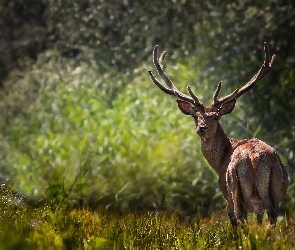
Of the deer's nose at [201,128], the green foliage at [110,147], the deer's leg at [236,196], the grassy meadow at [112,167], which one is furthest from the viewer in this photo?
the green foliage at [110,147]

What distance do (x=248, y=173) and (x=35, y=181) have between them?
15.0 feet

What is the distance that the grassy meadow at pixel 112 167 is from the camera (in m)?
5.76

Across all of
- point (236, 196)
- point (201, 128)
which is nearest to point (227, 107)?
point (201, 128)

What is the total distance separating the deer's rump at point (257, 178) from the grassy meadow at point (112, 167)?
274 millimetres

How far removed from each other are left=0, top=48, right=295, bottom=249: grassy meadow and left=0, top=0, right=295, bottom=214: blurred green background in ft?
0.08

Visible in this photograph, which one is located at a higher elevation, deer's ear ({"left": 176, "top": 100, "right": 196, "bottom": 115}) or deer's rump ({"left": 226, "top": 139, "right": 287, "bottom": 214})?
Answer: deer's ear ({"left": 176, "top": 100, "right": 196, "bottom": 115})

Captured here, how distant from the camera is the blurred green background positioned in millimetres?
9836

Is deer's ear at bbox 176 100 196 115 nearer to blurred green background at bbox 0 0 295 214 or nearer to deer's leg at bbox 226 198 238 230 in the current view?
deer's leg at bbox 226 198 238 230

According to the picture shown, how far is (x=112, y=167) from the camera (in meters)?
10.2

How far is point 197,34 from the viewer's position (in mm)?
12281

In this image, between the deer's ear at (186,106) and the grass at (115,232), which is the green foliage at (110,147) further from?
the deer's ear at (186,106)

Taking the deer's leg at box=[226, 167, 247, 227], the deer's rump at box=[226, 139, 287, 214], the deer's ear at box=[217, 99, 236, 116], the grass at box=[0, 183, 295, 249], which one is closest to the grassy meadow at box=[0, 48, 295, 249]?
the grass at box=[0, 183, 295, 249]

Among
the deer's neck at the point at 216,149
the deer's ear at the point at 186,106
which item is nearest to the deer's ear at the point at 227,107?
the deer's neck at the point at 216,149

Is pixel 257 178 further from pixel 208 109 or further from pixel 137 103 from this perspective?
pixel 137 103
